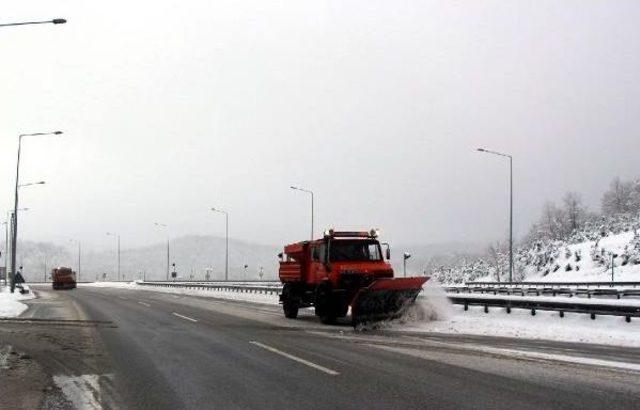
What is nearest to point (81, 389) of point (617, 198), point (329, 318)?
point (329, 318)

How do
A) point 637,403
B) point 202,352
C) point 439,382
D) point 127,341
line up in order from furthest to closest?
point 127,341 < point 202,352 < point 439,382 < point 637,403

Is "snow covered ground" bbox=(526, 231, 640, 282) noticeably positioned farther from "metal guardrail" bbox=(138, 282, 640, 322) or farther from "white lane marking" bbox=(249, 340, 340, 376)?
"white lane marking" bbox=(249, 340, 340, 376)

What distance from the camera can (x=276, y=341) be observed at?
45.2 ft

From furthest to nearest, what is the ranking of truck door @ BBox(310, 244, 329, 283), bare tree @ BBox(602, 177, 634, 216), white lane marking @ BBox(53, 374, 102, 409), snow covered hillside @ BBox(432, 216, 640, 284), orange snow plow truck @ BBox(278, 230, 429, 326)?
bare tree @ BBox(602, 177, 634, 216) < snow covered hillside @ BBox(432, 216, 640, 284) < truck door @ BBox(310, 244, 329, 283) < orange snow plow truck @ BBox(278, 230, 429, 326) < white lane marking @ BBox(53, 374, 102, 409)

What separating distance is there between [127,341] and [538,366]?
8.63 meters

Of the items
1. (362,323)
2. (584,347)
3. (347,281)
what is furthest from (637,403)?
(347,281)

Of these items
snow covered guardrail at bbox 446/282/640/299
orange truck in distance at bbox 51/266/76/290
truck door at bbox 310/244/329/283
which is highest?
truck door at bbox 310/244/329/283

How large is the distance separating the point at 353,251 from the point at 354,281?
109 cm

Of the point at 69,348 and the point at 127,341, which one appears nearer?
the point at 69,348

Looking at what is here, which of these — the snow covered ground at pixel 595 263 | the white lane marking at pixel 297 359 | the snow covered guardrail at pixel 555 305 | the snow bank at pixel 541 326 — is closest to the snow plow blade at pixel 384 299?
the snow bank at pixel 541 326

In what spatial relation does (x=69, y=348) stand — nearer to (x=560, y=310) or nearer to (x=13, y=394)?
(x=13, y=394)

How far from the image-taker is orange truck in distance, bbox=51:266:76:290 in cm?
7125

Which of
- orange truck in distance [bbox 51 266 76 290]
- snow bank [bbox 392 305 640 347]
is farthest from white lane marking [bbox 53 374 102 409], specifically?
orange truck in distance [bbox 51 266 76 290]

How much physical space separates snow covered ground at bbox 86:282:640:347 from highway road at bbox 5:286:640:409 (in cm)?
191
